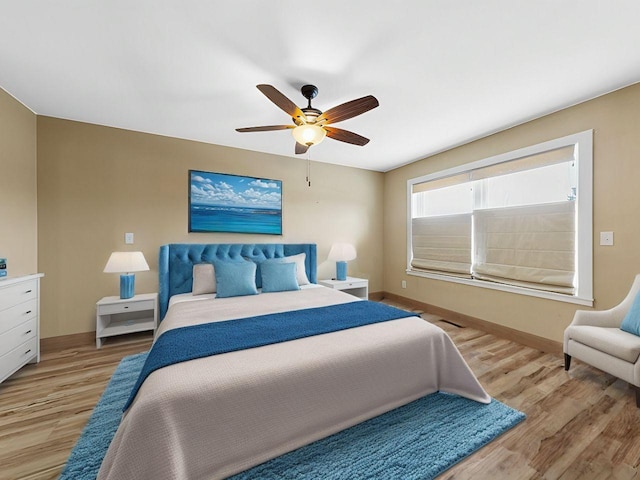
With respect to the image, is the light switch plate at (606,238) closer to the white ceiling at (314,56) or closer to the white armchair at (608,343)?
the white armchair at (608,343)

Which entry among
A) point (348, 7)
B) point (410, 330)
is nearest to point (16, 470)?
point (410, 330)

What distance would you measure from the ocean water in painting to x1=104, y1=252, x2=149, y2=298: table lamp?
0.78 metres

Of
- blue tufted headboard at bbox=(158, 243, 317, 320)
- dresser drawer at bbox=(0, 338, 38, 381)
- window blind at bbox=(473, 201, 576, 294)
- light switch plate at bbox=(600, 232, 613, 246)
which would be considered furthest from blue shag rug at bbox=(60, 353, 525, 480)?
light switch plate at bbox=(600, 232, 613, 246)

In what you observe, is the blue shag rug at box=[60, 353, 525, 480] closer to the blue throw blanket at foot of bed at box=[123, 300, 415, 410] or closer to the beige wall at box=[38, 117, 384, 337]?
the blue throw blanket at foot of bed at box=[123, 300, 415, 410]

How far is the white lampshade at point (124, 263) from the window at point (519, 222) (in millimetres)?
4007

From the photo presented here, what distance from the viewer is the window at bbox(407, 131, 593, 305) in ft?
8.47

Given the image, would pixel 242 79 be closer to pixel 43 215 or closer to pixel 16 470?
pixel 43 215

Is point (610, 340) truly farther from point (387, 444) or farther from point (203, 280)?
point (203, 280)

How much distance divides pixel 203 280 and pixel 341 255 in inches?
79.8

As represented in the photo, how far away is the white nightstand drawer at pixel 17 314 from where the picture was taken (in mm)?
2037

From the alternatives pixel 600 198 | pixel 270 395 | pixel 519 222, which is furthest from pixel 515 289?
pixel 270 395

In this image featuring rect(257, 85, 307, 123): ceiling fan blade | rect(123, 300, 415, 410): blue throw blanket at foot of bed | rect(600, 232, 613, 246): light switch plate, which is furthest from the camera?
rect(600, 232, 613, 246): light switch plate

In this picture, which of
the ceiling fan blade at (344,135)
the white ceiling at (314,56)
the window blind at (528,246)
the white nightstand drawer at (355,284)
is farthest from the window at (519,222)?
the ceiling fan blade at (344,135)

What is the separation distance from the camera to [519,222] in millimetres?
3021
